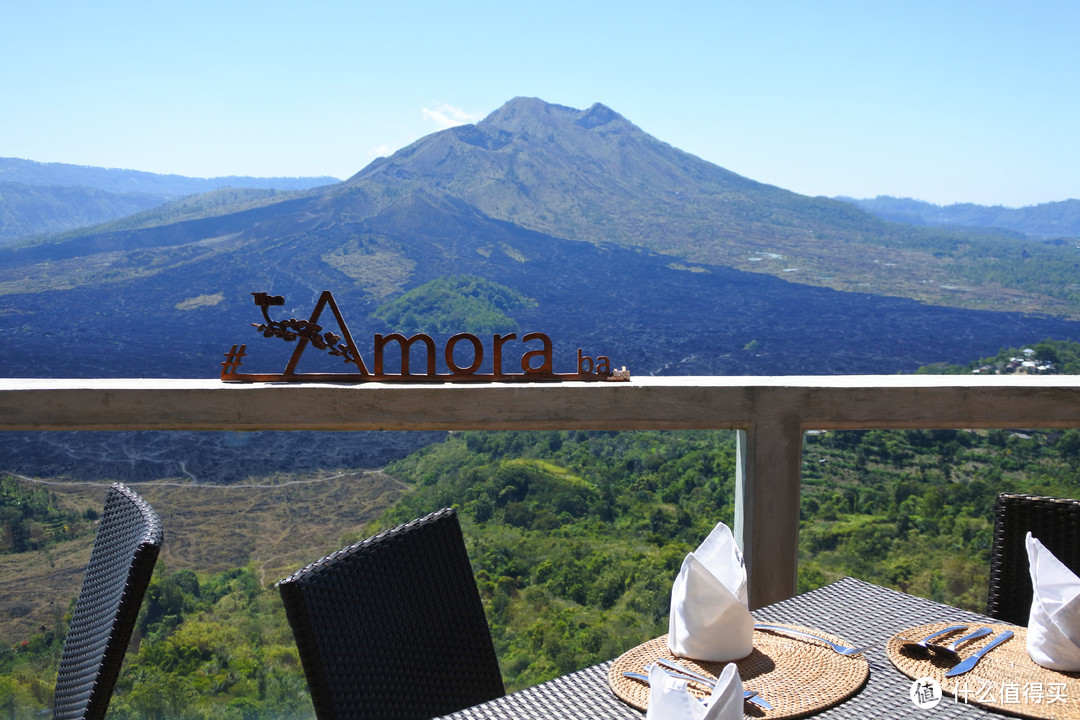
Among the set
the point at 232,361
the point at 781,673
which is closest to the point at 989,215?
the point at 232,361

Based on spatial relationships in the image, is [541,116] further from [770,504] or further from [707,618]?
[707,618]

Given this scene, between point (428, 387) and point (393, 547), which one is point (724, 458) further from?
point (393, 547)

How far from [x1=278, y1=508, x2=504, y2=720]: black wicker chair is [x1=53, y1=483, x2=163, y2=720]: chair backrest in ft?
0.89

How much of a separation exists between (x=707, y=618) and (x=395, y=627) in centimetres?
54

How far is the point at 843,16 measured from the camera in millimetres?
25578

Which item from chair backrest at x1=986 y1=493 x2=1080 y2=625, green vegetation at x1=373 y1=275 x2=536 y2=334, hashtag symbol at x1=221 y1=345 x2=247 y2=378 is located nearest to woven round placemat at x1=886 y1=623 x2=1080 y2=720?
chair backrest at x1=986 y1=493 x2=1080 y2=625

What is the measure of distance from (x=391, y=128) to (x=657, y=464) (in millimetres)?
75406

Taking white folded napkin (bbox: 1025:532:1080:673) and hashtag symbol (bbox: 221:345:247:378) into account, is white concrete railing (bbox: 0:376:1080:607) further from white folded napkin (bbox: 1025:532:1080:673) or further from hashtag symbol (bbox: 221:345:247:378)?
white folded napkin (bbox: 1025:532:1080:673)

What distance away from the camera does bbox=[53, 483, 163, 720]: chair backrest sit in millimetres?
1304

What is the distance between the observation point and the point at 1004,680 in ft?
3.86

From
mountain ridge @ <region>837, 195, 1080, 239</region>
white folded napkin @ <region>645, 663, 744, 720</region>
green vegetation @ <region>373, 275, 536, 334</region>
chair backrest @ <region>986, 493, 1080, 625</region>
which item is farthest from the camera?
mountain ridge @ <region>837, 195, 1080, 239</region>

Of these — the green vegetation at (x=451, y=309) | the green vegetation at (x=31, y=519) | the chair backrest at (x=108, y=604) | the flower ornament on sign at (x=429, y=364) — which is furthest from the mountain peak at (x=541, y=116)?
the chair backrest at (x=108, y=604)

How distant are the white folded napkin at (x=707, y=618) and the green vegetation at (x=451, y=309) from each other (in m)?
28.1

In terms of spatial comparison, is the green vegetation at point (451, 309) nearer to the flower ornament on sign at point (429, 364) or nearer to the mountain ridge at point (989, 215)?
the flower ornament on sign at point (429, 364)
